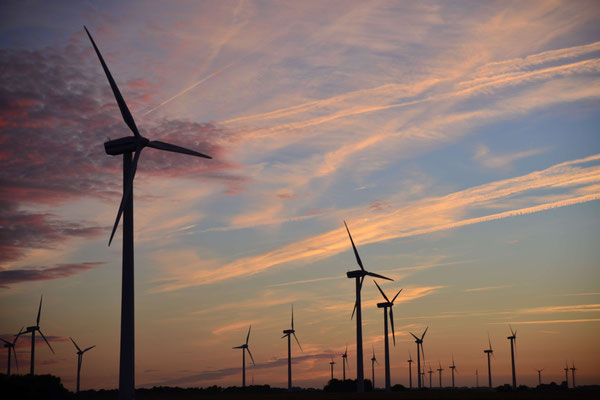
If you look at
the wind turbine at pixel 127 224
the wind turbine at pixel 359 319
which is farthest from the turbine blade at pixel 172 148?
the wind turbine at pixel 359 319

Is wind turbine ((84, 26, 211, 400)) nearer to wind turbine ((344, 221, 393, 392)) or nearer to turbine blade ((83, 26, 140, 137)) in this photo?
turbine blade ((83, 26, 140, 137))

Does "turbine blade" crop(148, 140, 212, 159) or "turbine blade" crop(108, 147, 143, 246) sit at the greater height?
"turbine blade" crop(148, 140, 212, 159)

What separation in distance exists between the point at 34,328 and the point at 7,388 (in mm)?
89696

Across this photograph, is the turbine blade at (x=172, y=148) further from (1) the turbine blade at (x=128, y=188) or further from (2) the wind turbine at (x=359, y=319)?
(2) the wind turbine at (x=359, y=319)

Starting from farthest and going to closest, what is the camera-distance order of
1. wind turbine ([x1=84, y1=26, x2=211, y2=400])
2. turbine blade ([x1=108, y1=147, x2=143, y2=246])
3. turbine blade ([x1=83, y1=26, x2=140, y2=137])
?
turbine blade ([x1=83, y1=26, x2=140, y2=137]) → turbine blade ([x1=108, y1=147, x2=143, y2=246]) → wind turbine ([x1=84, y1=26, x2=211, y2=400])

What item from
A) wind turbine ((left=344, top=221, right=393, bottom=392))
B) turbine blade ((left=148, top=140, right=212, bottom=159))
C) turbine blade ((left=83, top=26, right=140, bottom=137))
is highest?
turbine blade ((left=83, top=26, right=140, bottom=137))

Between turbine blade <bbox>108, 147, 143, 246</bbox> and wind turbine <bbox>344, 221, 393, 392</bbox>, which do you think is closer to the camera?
turbine blade <bbox>108, 147, 143, 246</bbox>

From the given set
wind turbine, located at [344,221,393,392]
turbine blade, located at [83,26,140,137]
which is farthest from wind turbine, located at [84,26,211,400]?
wind turbine, located at [344,221,393,392]

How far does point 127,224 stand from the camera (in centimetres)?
6900

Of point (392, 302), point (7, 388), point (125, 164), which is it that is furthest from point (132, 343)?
point (392, 302)

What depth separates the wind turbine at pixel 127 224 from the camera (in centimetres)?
6331

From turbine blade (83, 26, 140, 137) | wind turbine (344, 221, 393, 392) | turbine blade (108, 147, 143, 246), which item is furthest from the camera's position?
wind turbine (344, 221, 393, 392)

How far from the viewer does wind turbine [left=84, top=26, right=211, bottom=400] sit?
208 ft

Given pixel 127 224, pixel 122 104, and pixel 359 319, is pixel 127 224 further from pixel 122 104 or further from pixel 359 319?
pixel 359 319
